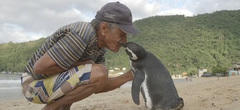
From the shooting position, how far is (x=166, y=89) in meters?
3.14

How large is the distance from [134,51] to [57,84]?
99 centimetres

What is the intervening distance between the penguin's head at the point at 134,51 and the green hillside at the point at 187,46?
170ft

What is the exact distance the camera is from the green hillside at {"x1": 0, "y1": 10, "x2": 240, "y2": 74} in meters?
59.2

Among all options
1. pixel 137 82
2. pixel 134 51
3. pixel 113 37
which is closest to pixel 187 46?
pixel 137 82

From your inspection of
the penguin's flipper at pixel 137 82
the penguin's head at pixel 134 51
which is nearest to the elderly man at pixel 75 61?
the penguin's head at pixel 134 51

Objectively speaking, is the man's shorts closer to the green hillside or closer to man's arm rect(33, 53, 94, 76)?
man's arm rect(33, 53, 94, 76)

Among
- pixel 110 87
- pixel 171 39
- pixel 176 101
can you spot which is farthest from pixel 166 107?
pixel 171 39

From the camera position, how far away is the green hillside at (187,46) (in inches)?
2331

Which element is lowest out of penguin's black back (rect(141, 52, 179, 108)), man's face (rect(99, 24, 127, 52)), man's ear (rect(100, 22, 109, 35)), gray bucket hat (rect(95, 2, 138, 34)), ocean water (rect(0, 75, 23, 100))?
ocean water (rect(0, 75, 23, 100))

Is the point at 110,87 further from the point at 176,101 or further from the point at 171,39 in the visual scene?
the point at 171,39

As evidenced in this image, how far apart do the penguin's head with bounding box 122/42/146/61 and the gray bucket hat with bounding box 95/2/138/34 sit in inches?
16.1

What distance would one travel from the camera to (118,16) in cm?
214

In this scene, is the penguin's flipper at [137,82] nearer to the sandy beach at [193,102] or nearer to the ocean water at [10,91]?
the sandy beach at [193,102]

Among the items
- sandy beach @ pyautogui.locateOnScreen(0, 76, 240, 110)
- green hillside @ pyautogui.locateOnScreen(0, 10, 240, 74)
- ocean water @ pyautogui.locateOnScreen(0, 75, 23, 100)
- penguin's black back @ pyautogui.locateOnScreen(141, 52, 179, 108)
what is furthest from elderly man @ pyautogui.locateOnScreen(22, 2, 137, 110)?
green hillside @ pyautogui.locateOnScreen(0, 10, 240, 74)
